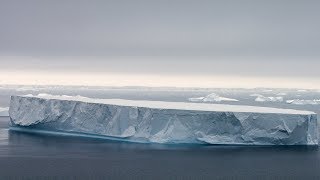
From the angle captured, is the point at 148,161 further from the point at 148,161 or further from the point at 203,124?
the point at 203,124

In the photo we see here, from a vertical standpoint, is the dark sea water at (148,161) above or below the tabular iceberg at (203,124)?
below

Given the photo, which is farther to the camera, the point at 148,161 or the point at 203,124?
the point at 203,124

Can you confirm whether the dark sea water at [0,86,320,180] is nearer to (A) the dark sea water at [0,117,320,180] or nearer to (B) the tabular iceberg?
(A) the dark sea water at [0,117,320,180]

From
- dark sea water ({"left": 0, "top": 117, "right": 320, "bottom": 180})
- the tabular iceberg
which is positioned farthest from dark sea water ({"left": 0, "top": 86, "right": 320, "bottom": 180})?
the tabular iceberg

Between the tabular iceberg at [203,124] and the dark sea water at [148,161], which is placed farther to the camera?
the tabular iceberg at [203,124]

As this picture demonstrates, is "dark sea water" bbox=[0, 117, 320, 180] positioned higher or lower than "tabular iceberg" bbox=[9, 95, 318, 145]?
lower

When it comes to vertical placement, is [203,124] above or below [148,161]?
above

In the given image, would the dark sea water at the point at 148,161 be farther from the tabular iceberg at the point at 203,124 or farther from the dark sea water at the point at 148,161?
the tabular iceberg at the point at 203,124

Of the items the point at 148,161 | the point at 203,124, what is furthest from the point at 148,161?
the point at 203,124

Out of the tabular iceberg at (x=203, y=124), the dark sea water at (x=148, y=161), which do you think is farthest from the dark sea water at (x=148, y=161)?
the tabular iceberg at (x=203, y=124)
